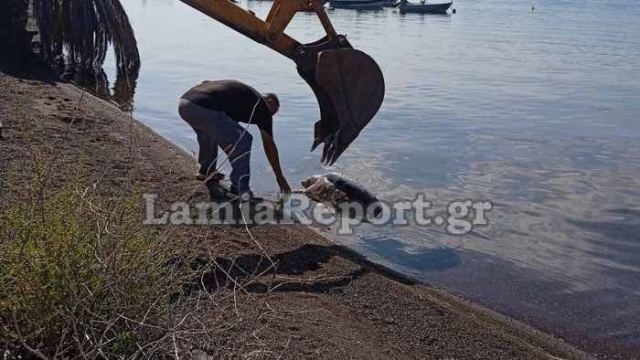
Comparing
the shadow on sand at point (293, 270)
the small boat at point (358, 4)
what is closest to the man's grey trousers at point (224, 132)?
the shadow on sand at point (293, 270)

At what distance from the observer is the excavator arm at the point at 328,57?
8.03 metres

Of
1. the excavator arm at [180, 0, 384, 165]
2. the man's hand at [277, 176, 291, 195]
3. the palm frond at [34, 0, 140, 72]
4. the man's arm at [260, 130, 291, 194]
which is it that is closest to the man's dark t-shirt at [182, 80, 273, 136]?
the man's arm at [260, 130, 291, 194]

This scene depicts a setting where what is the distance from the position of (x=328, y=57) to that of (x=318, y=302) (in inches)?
120

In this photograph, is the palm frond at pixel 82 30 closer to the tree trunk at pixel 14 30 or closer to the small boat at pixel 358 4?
the tree trunk at pixel 14 30

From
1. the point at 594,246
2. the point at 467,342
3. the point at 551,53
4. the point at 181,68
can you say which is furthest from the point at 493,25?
the point at 467,342

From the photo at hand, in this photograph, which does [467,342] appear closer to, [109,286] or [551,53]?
[109,286]

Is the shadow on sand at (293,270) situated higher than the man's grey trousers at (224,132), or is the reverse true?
the man's grey trousers at (224,132)

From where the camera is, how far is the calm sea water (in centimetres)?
832

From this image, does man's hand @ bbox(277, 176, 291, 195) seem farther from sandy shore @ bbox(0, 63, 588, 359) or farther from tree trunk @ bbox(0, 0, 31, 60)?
tree trunk @ bbox(0, 0, 31, 60)

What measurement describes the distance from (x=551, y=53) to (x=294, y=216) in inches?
1151

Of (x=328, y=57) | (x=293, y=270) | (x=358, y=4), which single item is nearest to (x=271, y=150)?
(x=328, y=57)

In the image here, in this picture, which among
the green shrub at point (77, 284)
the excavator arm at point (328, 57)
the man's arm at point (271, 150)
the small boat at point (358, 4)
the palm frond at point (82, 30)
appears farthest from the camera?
the small boat at point (358, 4)

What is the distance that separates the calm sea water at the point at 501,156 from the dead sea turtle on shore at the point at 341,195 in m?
0.63

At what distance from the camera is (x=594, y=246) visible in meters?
9.52
